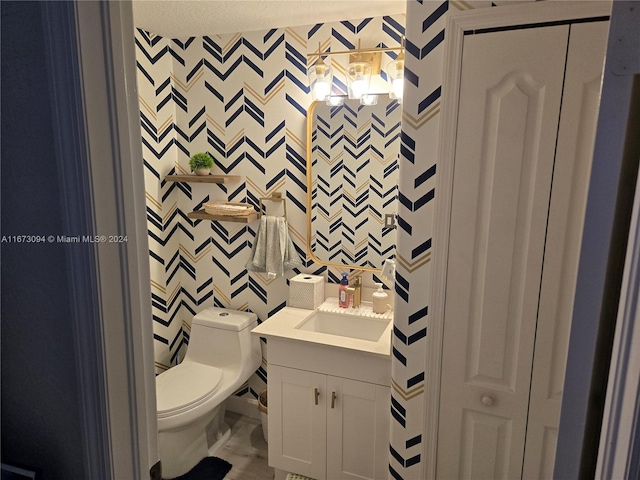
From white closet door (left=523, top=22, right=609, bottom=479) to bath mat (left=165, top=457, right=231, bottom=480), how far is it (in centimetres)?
166

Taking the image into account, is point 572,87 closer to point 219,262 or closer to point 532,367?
point 532,367

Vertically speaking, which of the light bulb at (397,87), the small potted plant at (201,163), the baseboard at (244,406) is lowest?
the baseboard at (244,406)

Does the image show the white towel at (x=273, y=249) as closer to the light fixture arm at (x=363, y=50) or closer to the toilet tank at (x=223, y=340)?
the toilet tank at (x=223, y=340)

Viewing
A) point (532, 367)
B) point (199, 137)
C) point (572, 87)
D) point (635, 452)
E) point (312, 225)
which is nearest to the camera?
point (635, 452)

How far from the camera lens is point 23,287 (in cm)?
80

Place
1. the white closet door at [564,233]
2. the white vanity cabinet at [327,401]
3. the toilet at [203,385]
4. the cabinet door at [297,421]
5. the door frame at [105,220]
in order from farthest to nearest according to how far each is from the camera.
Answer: the toilet at [203,385], the cabinet door at [297,421], the white vanity cabinet at [327,401], the white closet door at [564,233], the door frame at [105,220]

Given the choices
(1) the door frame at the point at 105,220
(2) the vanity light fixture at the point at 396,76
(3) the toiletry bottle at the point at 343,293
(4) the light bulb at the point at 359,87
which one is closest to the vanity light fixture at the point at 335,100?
(4) the light bulb at the point at 359,87

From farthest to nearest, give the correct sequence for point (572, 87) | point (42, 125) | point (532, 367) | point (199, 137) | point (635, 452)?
point (199, 137), point (532, 367), point (572, 87), point (42, 125), point (635, 452)

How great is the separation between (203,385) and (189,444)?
348mm

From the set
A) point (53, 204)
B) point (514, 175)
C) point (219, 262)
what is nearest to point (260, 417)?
point (219, 262)

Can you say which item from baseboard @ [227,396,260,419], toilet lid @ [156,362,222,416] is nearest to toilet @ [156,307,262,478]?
toilet lid @ [156,362,222,416]

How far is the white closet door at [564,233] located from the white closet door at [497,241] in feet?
0.08

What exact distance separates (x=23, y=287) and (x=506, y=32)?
Result: 138cm

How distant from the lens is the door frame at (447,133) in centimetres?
128
